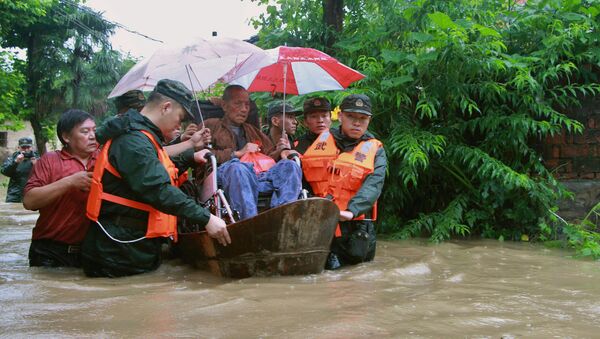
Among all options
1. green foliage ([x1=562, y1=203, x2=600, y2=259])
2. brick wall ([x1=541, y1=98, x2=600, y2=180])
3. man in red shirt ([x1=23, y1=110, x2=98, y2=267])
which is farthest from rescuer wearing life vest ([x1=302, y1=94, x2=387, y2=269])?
brick wall ([x1=541, y1=98, x2=600, y2=180])

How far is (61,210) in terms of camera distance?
4.45 meters

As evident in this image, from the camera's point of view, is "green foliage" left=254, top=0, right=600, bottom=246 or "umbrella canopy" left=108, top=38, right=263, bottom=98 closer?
"umbrella canopy" left=108, top=38, right=263, bottom=98

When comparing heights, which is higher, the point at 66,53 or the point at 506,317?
the point at 66,53

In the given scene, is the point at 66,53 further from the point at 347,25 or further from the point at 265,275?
the point at 265,275

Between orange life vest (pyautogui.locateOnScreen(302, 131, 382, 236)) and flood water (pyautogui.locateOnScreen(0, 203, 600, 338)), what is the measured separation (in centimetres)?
65

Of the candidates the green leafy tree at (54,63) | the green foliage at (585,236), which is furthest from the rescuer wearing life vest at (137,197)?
the green leafy tree at (54,63)

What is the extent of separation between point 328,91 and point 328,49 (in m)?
1.39

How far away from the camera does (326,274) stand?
14.5 feet

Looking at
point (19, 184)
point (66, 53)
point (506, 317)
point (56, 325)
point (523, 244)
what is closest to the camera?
point (56, 325)

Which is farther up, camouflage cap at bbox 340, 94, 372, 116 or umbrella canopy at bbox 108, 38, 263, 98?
umbrella canopy at bbox 108, 38, 263, 98

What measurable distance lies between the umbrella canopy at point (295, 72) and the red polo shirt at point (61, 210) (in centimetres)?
196

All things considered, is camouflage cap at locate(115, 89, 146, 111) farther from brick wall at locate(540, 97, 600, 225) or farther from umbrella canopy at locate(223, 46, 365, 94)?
brick wall at locate(540, 97, 600, 225)

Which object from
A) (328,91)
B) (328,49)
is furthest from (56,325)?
(328,49)

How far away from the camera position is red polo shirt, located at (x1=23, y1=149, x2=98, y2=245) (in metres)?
4.41
